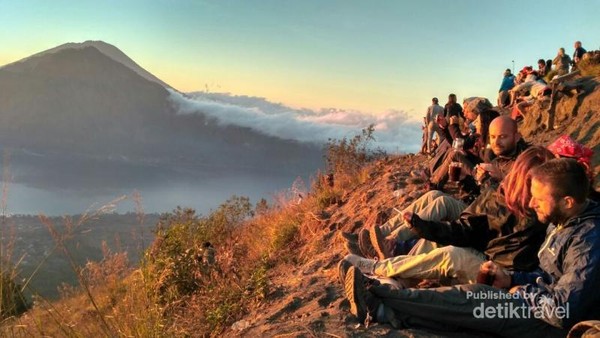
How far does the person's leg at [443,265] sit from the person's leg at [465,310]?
0.41m

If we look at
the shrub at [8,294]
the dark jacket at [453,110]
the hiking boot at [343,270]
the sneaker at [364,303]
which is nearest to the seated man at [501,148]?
the hiking boot at [343,270]

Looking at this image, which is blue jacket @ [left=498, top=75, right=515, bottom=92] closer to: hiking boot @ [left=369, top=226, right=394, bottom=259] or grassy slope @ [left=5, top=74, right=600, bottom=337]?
grassy slope @ [left=5, top=74, right=600, bottom=337]

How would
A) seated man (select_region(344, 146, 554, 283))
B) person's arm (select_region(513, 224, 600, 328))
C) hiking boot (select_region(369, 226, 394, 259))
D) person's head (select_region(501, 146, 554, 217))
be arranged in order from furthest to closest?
hiking boot (select_region(369, 226, 394, 259)), seated man (select_region(344, 146, 554, 283)), person's head (select_region(501, 146, 554, 217)), person's arm (select_region(513, 224, 600, 328))

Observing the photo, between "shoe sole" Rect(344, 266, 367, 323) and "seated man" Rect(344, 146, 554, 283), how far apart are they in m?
0.56

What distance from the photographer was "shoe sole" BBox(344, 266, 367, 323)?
3192 millimetres

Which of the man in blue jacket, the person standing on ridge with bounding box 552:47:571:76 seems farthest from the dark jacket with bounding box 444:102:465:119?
the man in blue jacket

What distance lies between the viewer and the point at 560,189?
2805mm

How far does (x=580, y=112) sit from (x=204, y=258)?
850 centimetres

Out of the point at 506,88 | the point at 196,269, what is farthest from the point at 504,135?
the point at 506,88

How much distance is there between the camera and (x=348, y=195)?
9.81 meters

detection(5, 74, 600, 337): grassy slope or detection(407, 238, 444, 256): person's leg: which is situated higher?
detection(407, 238, 444, 256): person's leg

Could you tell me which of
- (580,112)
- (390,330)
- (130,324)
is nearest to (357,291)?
(390,330)

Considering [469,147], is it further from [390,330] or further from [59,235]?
[59,235]

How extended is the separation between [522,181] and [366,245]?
1.91 m
